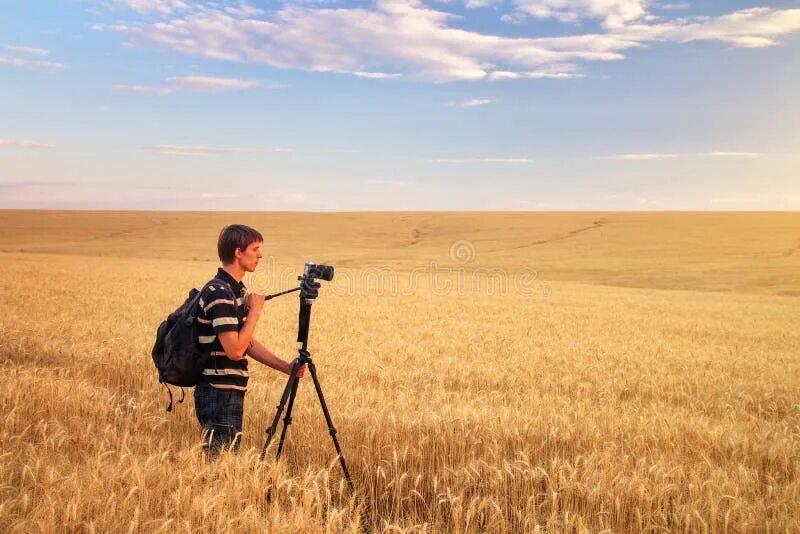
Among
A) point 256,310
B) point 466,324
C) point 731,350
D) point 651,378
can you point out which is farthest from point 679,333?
point 256,310

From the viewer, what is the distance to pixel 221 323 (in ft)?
13.9

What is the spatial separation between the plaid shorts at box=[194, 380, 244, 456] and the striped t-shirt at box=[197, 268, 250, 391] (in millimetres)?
61

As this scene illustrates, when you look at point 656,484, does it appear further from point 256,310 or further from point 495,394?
point 495,394

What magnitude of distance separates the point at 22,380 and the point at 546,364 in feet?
26.6

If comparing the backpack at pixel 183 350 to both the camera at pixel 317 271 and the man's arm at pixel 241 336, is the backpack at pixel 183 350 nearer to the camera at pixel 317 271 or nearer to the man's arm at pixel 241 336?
the man's arm at pixel 241 336

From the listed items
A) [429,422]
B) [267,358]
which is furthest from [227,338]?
[429,422]

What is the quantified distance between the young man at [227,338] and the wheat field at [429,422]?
15.0 inches

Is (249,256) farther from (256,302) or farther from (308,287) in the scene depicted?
(308,287)

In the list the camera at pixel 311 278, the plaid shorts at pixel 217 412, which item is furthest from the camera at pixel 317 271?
the plaid shorts at pixel 217 412

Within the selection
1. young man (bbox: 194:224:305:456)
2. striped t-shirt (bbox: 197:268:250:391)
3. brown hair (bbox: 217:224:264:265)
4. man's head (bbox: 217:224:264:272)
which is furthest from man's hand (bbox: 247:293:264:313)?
brown hair (bbox: 217:224:264:265)

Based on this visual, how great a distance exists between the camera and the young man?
426 centimetres

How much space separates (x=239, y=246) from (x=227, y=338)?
669mm

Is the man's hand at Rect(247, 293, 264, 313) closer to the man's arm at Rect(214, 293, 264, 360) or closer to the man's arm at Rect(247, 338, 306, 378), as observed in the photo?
the man's arm at Rect(214, 293, 264, 360)

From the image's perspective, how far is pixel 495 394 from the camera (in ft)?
27.1
